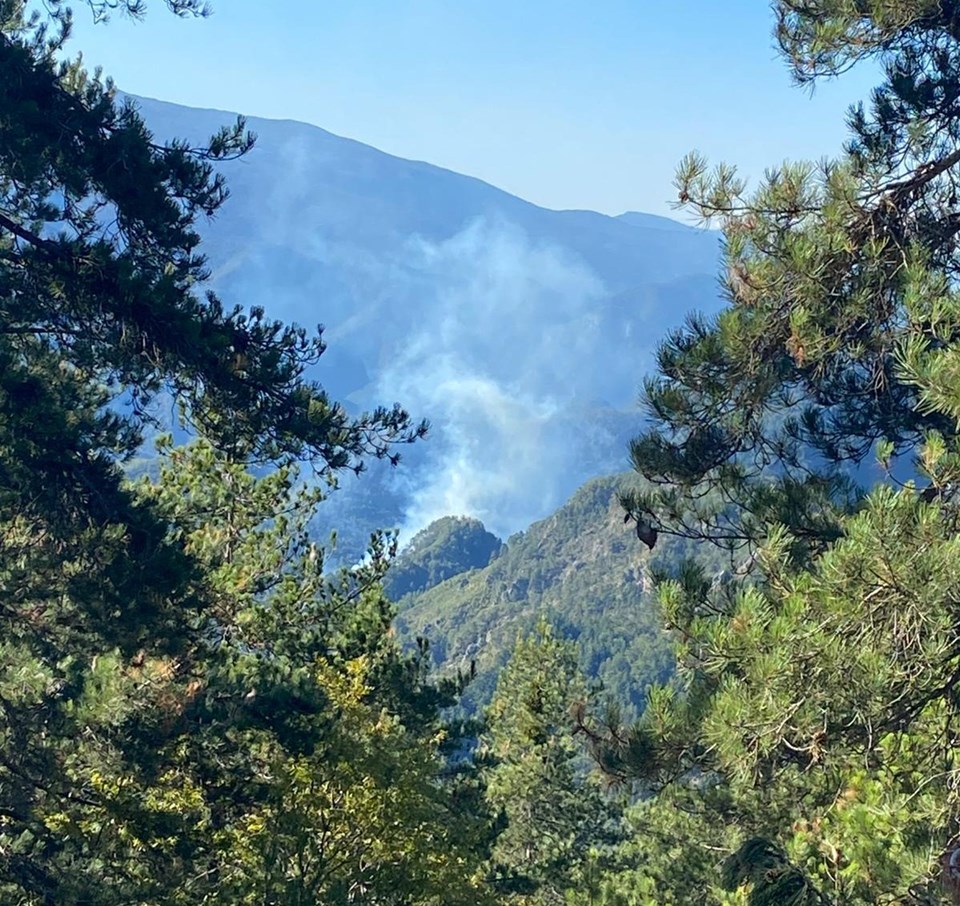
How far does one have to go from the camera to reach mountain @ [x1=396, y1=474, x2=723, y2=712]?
143750 millimetres

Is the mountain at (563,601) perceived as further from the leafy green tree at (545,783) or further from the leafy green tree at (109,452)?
the leafy green tree at (109,452)

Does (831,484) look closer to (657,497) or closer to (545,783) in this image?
(657,497)

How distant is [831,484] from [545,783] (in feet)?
64.4

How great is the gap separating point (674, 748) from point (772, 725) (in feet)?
4.68

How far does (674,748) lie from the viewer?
547cm

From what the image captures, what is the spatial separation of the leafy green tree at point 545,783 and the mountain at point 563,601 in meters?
105

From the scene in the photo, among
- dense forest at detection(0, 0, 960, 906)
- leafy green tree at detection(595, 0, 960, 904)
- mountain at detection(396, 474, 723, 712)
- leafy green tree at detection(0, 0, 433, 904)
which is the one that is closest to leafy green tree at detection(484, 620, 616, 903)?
leafy green tree at detection(0, 0, 433, 904)

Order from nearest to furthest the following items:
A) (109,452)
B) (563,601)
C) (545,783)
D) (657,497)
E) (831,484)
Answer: (831,484)
(657,497)
(109,452)
(545,783)
(563,601)

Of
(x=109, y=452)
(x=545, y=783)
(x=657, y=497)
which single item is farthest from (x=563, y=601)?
(x=657, y=497)

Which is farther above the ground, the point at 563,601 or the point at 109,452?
the point at 563,601

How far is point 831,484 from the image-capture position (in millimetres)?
5809

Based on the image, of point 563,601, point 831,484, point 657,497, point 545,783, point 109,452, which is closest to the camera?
point 831,484

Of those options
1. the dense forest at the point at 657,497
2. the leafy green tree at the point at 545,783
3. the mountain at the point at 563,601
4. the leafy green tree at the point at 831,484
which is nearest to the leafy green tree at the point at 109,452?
the dense forest at the point at 657,497

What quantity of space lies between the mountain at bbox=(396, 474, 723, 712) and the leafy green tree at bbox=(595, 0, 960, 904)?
414ft
